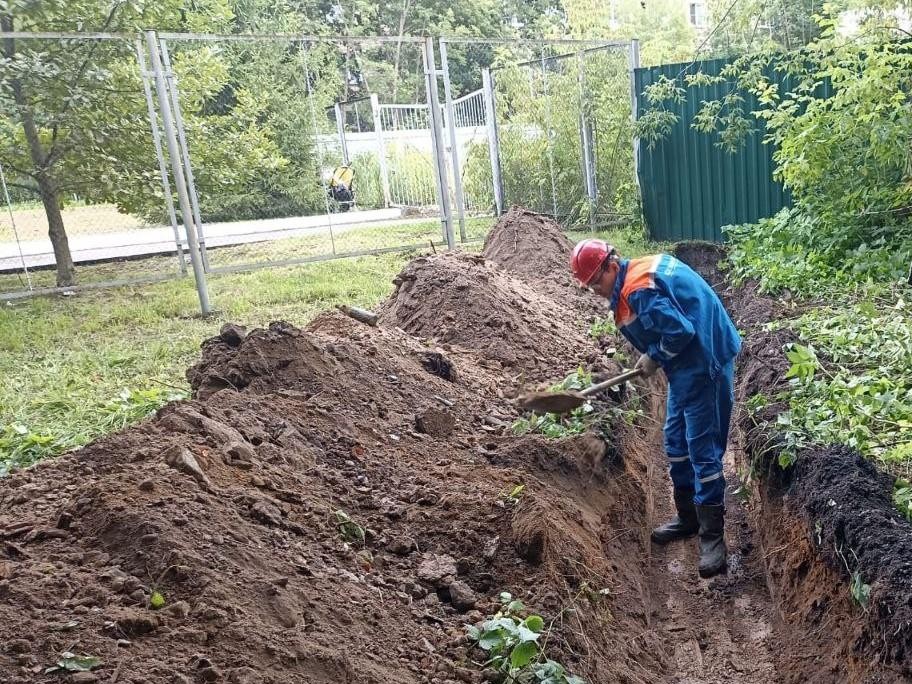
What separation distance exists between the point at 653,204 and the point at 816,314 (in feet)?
21.0

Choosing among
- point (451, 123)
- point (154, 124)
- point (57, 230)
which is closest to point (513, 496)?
point (154, 124)

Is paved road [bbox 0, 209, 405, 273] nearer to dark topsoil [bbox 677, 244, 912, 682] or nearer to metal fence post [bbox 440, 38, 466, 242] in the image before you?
metal fence post [bbox 440, 38, 466, 242]

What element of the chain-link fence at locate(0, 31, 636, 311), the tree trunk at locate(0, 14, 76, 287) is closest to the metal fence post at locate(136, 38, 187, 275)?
the chain-link fence at locate(0, 31, 636, 311)

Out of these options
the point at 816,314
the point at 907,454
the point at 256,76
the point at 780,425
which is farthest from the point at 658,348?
the point at 256,76

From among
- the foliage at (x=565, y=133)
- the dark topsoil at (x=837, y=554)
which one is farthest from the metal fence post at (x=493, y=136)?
the dark topsoil at (x=837, y=554)

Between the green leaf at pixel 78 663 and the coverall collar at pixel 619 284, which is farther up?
the coverall collar at pixel 619 284

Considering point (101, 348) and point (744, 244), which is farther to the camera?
point (744, 244)

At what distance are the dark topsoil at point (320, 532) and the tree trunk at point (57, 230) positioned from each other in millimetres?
5754

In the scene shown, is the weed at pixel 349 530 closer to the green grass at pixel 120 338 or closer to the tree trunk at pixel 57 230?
the green grass at pixel 120 338

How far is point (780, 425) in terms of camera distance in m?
4.80

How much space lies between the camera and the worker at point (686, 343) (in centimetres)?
434

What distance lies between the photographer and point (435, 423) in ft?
17.3

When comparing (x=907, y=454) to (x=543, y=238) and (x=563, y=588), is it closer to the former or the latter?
(x=563, y=588)

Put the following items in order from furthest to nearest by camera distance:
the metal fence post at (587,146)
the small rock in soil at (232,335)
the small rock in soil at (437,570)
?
the metal fence post at (587,146) → the small rock in soil at (232,335) → the small rock in soil at (437,570)
